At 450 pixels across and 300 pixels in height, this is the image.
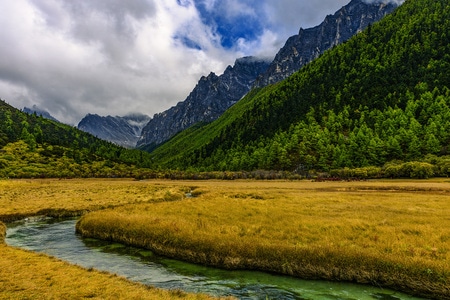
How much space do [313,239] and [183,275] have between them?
11.9 m

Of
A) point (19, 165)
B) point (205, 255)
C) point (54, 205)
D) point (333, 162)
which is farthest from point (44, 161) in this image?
point (205, 255)

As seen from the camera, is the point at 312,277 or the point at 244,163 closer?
the point at 312,277

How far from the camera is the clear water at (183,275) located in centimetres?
1911

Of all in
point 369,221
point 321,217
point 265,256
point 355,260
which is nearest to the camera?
point 355,260

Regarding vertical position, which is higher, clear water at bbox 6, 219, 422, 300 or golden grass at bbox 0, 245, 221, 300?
golden grass at bbox 0, 245, 221, 300

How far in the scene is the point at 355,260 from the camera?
21.5 meters

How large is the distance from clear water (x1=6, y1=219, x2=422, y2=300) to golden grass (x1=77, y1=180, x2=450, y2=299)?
1002mm

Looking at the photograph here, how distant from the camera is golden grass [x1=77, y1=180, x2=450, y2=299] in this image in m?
20.2

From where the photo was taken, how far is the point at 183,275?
73.9 ft

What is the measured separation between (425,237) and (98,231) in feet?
112

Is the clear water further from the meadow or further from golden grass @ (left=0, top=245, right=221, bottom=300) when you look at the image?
golden grass @ (left=0, top=245, right=221, bottom=300)

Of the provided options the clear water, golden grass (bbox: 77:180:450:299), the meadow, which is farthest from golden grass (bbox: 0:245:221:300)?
golden grass (bbox: 77:180:450:299)

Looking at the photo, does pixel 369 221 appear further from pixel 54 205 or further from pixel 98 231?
pixel 54 205

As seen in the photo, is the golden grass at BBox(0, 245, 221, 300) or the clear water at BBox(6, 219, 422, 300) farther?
the clear water at BBox(6, 219, 422, 300)
